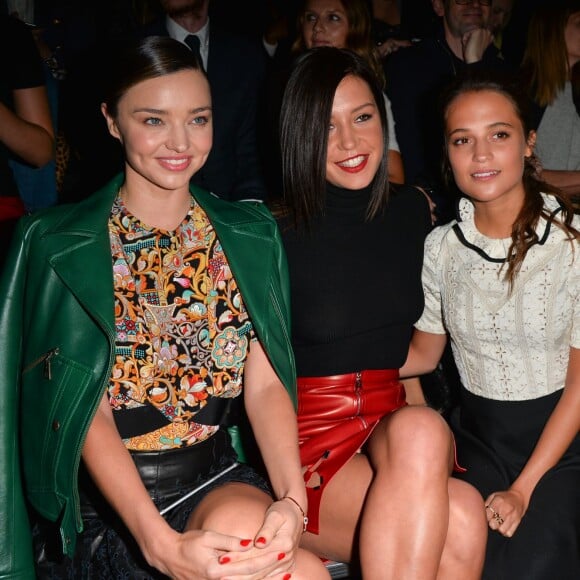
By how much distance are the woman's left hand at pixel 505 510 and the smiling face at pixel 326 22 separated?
6.52 feet

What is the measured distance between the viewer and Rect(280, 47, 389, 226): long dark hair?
2.08 meters

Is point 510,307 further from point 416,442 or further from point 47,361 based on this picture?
point 47,361

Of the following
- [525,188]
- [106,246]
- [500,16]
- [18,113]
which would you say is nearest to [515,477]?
[525,188]

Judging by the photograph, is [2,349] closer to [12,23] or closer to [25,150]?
[25,150]

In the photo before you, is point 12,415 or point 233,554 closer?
point 233,554

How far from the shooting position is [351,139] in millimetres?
2080

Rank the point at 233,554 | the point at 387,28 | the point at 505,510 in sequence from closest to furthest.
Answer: the point at 233,554 < the point at 505,510 < the point at 387,28

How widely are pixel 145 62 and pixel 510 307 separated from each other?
3.52 ft

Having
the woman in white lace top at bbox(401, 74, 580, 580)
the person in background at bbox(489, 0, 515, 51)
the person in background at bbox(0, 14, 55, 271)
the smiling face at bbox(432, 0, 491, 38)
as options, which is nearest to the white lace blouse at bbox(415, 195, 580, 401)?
the woman in white lace top at bbox(401, 74, 580, 580)

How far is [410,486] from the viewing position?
1732 mm

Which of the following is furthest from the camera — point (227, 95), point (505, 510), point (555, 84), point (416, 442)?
point (555, 84)

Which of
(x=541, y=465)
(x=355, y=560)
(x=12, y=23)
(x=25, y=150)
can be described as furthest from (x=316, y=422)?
(x=12, y=23)

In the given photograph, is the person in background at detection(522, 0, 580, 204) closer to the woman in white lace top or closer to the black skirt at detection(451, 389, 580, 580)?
the woman in white lace top

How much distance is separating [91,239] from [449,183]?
3.85 ft
